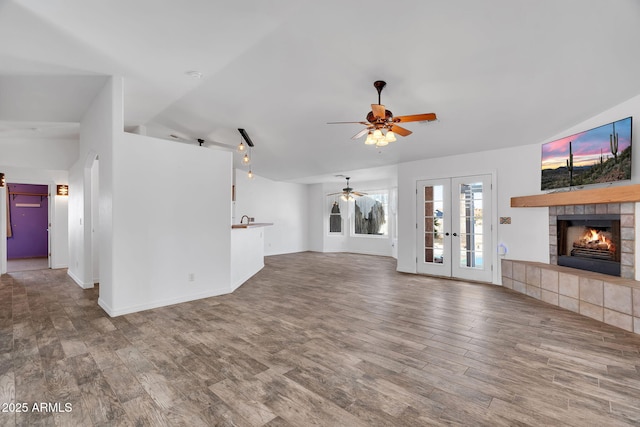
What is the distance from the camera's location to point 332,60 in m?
3.54

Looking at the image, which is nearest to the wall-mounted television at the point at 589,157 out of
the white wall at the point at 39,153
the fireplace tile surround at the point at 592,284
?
the fireplace tile surround at the point at 592,284

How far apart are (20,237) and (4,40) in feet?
27.9

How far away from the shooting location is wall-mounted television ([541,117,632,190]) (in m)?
3.69

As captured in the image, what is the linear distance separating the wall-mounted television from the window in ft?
17.5

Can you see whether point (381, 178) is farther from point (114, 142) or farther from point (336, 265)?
point (114, 142)

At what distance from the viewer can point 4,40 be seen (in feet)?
9.66

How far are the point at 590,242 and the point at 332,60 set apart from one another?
454 centimetres

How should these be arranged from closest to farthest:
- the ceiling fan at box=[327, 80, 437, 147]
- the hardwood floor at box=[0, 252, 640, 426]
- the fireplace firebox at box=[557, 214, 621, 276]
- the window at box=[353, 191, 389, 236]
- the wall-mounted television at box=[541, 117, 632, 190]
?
the hardwood floor at box=[0, 252, 640, 426], the ceiling fan at box=[327, 80, 437, 147], the wall-mounted television at box=[541, 117, 632, 190], the fireplace firebox at box=[557, 214, 621, 276], the window at box=[353, 191, 389, 236]

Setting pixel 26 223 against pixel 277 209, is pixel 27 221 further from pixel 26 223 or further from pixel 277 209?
pixel 277 209

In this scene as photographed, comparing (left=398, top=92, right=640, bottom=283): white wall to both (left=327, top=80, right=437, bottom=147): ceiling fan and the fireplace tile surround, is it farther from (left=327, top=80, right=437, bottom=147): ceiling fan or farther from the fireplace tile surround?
(left=327, top=80, right=437, bottom=147): ceiling fan

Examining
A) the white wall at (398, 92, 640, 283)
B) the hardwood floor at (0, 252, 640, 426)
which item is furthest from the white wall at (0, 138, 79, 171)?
the white wall at (398, 92, 640, 283)

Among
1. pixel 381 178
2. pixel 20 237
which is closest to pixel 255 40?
pixel 381 178

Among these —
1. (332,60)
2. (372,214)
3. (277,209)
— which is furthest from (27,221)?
(372,214)

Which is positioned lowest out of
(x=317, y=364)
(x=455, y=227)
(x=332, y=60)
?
(x=317, y=364)
